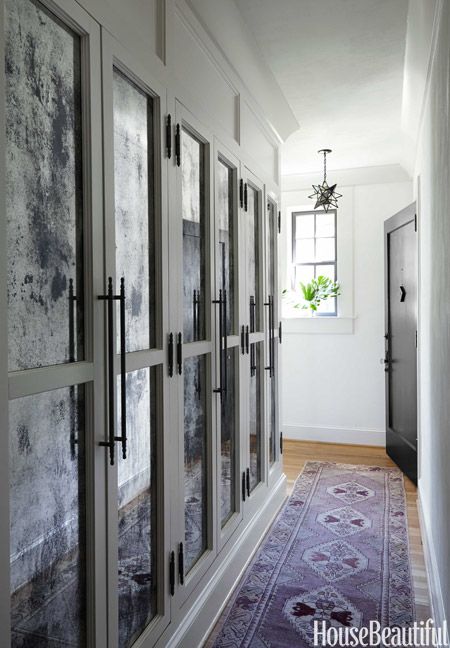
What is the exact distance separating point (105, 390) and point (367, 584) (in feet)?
6.08

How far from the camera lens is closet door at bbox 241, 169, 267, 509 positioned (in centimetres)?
284

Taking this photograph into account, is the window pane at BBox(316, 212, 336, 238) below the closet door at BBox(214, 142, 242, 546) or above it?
above

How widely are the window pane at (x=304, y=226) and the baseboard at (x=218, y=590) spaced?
3112mm

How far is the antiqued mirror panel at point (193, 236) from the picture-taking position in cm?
205

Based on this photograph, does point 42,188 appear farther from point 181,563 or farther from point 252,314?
point 252,314

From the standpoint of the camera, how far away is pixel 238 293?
2.71m

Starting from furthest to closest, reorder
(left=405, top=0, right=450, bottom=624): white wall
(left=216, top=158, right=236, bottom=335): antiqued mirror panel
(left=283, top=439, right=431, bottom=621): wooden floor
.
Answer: (left=283, top=439, right=431, bottom=621): wooden floor → (left=216, top=158, right=236, bottom=335): antiqued mirror panel → (left=405, top=0, right=450, bottom=624): white wall

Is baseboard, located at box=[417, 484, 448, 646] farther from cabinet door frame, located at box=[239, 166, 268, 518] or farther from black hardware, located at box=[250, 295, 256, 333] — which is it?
black hardware, located at box=[250, 295, 256, 333]

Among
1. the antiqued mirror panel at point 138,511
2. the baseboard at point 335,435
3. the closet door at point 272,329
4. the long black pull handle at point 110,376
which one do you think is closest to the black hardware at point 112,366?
the long black pull handle at point 110,376

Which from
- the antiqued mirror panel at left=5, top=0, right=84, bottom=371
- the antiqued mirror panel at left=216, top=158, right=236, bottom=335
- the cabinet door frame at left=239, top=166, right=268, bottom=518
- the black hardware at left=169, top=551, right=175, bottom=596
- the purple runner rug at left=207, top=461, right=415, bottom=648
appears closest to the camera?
Answer: the antiqued mirror panel at left=5, top=0, right=84, bottom=371

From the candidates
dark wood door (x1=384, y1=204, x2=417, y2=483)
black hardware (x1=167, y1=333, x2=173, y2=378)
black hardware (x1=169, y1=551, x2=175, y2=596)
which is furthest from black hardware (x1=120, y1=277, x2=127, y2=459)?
dark wood door (x1=384, y1=204, x2=417, y2=483)

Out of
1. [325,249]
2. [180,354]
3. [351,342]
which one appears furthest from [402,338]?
[180,354]

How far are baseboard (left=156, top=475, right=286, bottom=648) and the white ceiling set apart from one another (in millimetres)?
2520

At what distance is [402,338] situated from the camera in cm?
423
